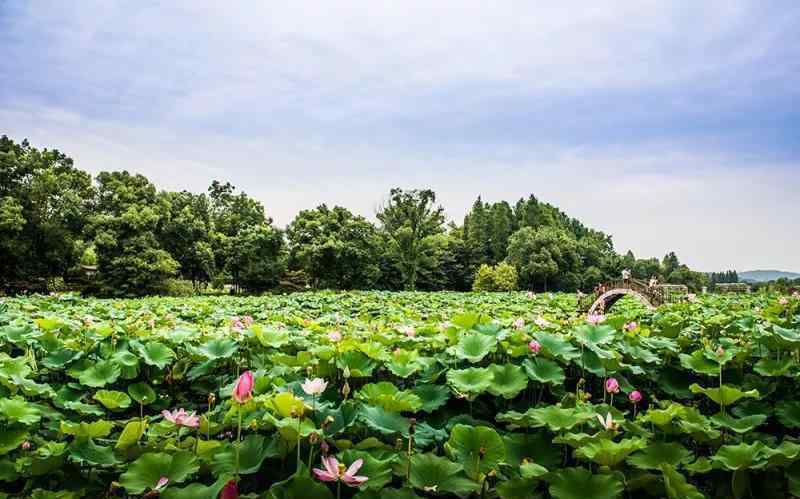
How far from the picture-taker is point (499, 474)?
5.24ft

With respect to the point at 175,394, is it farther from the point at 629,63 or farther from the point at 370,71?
the point at 370,71

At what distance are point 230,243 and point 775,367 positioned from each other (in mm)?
37982

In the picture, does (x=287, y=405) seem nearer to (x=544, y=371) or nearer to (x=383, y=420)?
(x=383, y=420)

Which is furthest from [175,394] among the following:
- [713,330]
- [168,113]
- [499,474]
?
[168,113]

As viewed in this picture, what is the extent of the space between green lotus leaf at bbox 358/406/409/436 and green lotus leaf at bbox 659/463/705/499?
0.81 meters

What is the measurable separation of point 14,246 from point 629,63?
3083 centimetres

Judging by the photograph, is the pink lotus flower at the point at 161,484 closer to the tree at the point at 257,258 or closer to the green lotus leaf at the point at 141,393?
the green lotus leaf at the point at 141,393

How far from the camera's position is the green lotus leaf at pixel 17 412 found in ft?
5.97

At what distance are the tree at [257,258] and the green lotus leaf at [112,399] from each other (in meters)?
35.3

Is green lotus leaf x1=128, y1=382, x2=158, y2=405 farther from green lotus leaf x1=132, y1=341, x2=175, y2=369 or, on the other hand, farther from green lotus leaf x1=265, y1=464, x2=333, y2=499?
green lotus leaf x1=265, y1=464, x2=333, y2=499

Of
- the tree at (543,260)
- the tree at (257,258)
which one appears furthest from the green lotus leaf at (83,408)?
the tree at (543,260)

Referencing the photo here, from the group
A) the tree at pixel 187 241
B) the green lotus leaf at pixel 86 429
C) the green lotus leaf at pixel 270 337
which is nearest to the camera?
the green lotus leaf at pixel 86 429

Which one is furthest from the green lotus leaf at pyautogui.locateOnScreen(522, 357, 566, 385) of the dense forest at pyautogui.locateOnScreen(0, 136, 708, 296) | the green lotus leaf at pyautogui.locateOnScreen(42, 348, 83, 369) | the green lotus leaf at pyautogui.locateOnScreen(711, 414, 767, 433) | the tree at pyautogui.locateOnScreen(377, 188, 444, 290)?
the tree at pyautogui.locateOnScreen(377, 188, 444, 290)

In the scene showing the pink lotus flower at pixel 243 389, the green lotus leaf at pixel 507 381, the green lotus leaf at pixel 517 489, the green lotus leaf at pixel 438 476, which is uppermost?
the pink lotus flower at pixel 243 389
